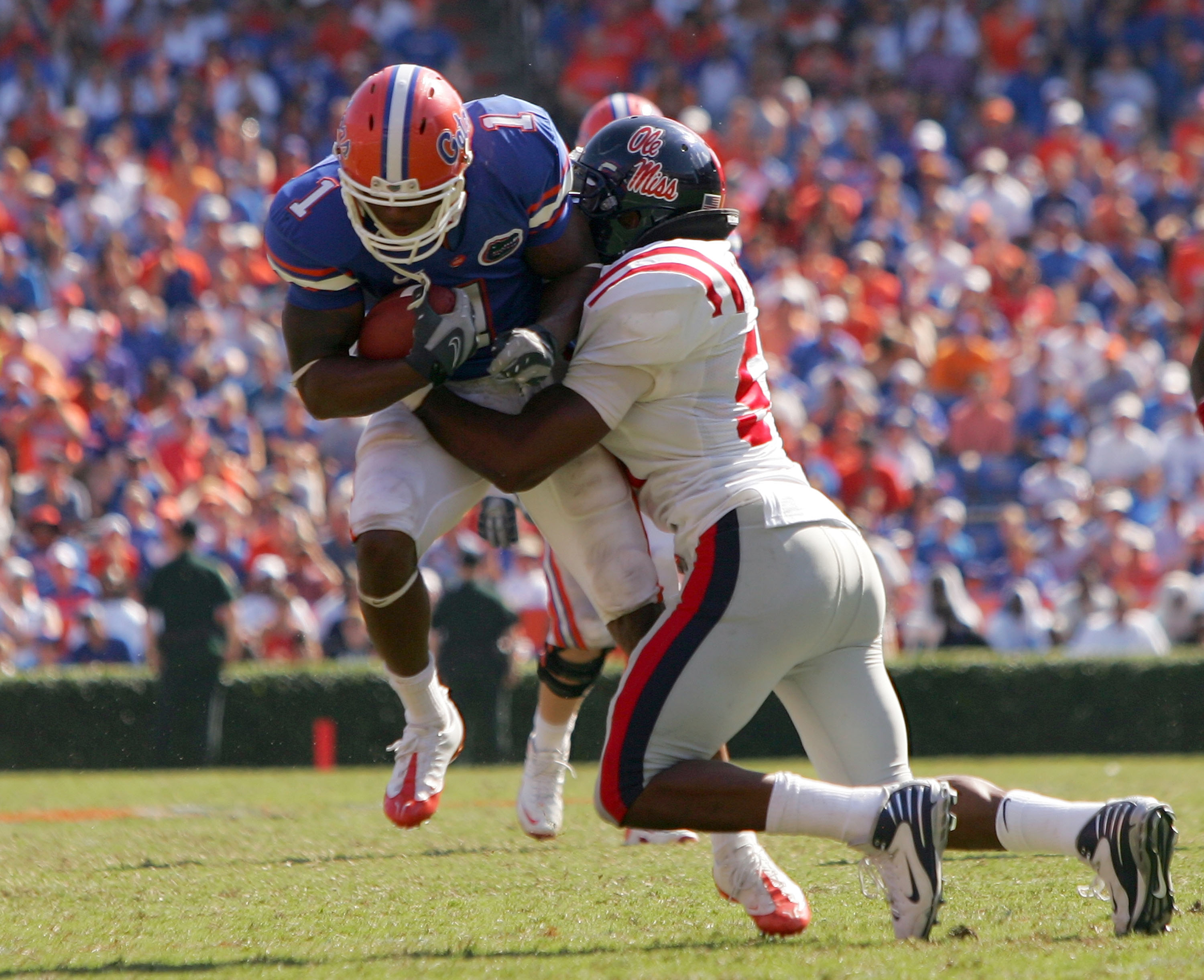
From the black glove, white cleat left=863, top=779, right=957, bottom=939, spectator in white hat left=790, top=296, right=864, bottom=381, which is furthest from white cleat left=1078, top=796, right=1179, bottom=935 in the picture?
spectator in white hat left=790, top=296, right=864, bottom=381

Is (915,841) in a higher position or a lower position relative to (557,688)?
higher

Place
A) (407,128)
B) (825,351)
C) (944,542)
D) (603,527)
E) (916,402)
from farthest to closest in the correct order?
(825,351)
(916,402)
(944,542)
(603,527)
(407,128)

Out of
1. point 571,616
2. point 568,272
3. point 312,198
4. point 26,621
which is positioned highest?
point 312,198

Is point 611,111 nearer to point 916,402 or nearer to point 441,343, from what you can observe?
point 441,343

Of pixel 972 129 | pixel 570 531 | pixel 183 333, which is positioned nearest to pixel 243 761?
pixel 183 333

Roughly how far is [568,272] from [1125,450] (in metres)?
8.03

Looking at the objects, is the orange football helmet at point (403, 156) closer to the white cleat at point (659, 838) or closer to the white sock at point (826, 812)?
the white sock at point (826, 812)

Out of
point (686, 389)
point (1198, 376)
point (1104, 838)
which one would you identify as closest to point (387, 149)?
point (686, 389)

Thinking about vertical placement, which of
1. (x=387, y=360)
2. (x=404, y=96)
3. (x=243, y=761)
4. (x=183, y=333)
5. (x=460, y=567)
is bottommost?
(x=243, y=761)

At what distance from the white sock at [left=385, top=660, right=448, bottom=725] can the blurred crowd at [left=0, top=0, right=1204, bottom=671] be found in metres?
4.97

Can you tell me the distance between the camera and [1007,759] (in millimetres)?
9641

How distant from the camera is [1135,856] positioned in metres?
3.48

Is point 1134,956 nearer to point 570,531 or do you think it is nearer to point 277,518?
point 570,531

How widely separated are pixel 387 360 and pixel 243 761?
20.8ft
